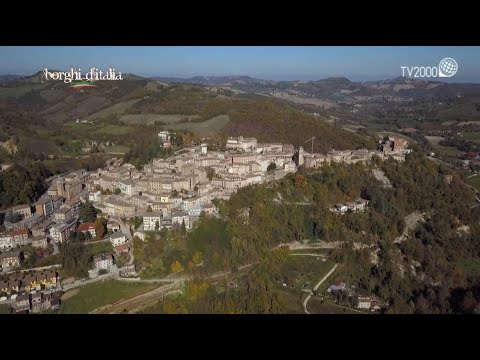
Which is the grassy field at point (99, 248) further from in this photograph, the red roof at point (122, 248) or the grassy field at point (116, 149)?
the grassy field at point (116, 149)

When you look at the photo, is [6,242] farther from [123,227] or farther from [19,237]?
[123,227]

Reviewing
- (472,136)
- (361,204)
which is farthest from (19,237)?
(472,136)

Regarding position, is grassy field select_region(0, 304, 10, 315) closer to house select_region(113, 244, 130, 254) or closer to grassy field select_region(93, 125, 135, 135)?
house select_region(113, 244, 130, 254)

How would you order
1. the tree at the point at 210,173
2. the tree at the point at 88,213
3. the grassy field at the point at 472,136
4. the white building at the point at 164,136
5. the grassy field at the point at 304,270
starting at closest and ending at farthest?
the grassy field at the point at 304,270 → the tree at the point at 88,213 → the tree at the point at 210,173 → the grassy field at the point at 472,136 → the white building at the point at 164,136

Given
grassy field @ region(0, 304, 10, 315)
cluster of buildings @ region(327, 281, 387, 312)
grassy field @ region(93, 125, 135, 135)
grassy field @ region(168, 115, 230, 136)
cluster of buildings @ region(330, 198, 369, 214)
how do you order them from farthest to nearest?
1. grassy field @ region(93, 125, 135, 135)
2. grassy field @ region(168, 115, 230, 136)
3. cluster of buildings @ region(330, 198, 369, 214)
4. cluster of buildings @ region(327, 281, 387, 312)
5. grassy field @ region(0, 304, 10, 315)

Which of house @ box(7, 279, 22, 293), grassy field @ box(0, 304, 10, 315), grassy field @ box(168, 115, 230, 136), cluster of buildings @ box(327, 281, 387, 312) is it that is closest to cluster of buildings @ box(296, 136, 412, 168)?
grassy field @ box(168, 115, 230, 136)

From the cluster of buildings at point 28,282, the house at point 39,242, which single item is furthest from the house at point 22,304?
the house at point 39,242
